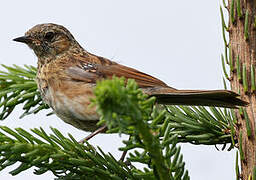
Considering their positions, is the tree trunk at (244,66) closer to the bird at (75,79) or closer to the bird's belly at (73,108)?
the bird at (75,79)

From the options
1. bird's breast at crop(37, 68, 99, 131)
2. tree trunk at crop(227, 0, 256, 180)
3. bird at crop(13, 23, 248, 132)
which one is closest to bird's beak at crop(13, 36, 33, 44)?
bird at crop(13, 23, 248, 132)

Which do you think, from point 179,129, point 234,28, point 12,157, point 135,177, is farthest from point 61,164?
point 234,28

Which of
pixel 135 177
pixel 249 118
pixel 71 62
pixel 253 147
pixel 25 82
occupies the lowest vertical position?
pixel 135 177

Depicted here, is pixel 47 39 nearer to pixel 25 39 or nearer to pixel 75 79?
pixel 25 39

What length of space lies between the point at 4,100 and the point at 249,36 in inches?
75.4

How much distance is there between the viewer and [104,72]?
147 inches

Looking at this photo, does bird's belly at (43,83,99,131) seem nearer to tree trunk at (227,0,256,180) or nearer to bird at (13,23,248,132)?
bird at (13,23,248,132)

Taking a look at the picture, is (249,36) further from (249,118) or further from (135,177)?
(135,177)

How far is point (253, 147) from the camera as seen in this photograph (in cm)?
246

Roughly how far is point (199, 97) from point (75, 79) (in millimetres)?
1261

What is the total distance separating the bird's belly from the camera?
337cm

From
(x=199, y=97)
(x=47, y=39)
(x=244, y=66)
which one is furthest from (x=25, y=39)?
(x=244, y=66)

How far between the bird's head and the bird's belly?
74 cm

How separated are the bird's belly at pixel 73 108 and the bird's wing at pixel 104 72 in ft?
0.84
